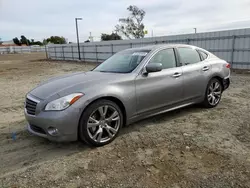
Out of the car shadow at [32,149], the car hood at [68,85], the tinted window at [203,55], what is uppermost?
the tinted window at [203,55]

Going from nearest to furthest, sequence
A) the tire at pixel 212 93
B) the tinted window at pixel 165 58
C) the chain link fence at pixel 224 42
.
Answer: the tinted window at pixel 165 58 → the tire at pixel 212 93 → the chain link fence at pixel 224 42

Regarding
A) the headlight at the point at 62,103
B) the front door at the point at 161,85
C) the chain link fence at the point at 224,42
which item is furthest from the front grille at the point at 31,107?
the chain link fence at the point at 224,42

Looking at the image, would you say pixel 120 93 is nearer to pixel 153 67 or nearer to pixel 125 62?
pixel 153 67

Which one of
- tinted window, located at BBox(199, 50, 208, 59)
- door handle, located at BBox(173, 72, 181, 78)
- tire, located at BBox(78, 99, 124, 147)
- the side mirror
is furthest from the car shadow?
tinted window, located at BBox(199, 50, 208, 59)

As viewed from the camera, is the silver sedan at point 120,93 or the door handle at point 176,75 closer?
the silver sedan at point 120,93

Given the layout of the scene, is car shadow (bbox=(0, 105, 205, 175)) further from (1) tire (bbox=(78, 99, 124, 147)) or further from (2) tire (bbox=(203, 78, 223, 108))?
(2) tire (bbox=(203, 78, 223, 108))

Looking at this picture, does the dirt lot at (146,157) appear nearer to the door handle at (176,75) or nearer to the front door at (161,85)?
the front door at (161,85)

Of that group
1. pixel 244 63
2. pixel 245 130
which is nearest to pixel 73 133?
pixel 245 130

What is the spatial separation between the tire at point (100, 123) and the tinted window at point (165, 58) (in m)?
1.25

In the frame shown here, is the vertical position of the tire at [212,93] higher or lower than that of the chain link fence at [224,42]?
lower

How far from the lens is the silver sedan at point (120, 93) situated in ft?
10.2

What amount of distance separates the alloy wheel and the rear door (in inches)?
66.5

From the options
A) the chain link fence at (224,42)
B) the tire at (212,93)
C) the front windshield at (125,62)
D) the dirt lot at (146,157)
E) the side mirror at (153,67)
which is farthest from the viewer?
the chain link fence at (224,42)

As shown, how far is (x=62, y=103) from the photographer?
121 inches
